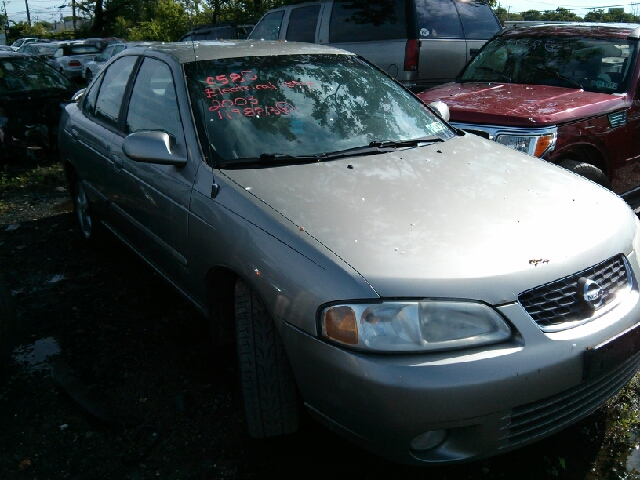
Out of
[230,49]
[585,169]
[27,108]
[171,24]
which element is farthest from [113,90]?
[171,24]

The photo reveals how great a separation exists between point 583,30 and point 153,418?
5.01 meters

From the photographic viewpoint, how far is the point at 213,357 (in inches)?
134

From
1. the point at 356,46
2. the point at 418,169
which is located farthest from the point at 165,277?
the point at 356,46

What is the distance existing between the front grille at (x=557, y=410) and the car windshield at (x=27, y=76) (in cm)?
847

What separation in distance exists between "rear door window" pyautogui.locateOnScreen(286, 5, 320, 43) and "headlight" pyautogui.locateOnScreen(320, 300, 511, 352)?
7325 millimetres

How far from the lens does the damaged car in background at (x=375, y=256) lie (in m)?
2.08

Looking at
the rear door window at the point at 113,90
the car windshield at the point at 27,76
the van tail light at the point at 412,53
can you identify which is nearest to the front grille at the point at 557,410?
the rear door window at the point at 113,90

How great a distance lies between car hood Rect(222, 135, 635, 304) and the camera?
7.06 feet

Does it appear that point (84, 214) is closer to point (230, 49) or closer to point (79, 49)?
point (230, 49)

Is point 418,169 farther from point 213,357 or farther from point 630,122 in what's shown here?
point 630,122

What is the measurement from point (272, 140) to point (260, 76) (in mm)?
555

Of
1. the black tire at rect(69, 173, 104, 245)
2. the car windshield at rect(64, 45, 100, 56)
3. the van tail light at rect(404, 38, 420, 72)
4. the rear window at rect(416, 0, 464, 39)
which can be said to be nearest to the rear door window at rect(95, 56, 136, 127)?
the black tire at rect(69, 173, 104, 245)

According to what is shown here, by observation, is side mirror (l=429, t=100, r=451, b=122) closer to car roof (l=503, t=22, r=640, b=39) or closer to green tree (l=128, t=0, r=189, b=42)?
car roof (l=503, t=22, r=640, b=39)

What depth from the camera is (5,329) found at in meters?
3.25
